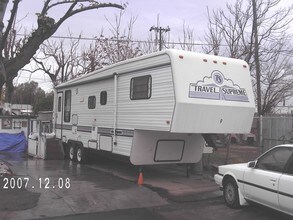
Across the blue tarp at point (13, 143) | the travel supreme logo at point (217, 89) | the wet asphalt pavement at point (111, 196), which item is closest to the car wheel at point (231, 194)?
the wet asphalt pavement at point (111, 196)

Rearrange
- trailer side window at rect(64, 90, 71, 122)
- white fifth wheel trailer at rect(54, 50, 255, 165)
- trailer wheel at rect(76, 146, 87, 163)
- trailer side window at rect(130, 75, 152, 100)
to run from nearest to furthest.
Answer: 1. white fifth wheel trailer at rect(54, 50, 255, 165)
2. trailer side window at rect(130, 75, 152, 100)
3. trailer wheel at rect(76, 146, 87, 163)
4. trailer side window at rect(64, 90, 71, 122)

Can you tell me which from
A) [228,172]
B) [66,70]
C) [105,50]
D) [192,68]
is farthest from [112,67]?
[66,70]

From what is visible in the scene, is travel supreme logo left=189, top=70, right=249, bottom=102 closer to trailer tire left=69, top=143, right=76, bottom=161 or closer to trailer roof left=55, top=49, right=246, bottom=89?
trailer roof left=55, top=49, right=246, bottom=89

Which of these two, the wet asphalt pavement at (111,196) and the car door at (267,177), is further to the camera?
the wet asphalt pavement at (111,196)

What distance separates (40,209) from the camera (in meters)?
8.05

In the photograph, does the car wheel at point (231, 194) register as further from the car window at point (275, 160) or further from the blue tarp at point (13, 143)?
the blue tarp at point (13, 143)

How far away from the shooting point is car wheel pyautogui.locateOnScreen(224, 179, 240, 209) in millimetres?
8338

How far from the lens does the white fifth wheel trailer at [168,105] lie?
31.7 feet

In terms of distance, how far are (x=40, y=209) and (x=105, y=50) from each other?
23.2 m

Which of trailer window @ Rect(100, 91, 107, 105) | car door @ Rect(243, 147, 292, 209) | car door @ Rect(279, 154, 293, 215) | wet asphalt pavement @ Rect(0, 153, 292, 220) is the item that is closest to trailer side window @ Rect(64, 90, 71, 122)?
wet asphalt pavement @ Rect(0, 153, 292, 220)

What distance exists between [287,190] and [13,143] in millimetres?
14546

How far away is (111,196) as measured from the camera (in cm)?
936

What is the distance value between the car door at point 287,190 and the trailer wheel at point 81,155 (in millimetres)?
9134

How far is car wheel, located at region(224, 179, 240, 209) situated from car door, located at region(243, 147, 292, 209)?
1.24 feet
